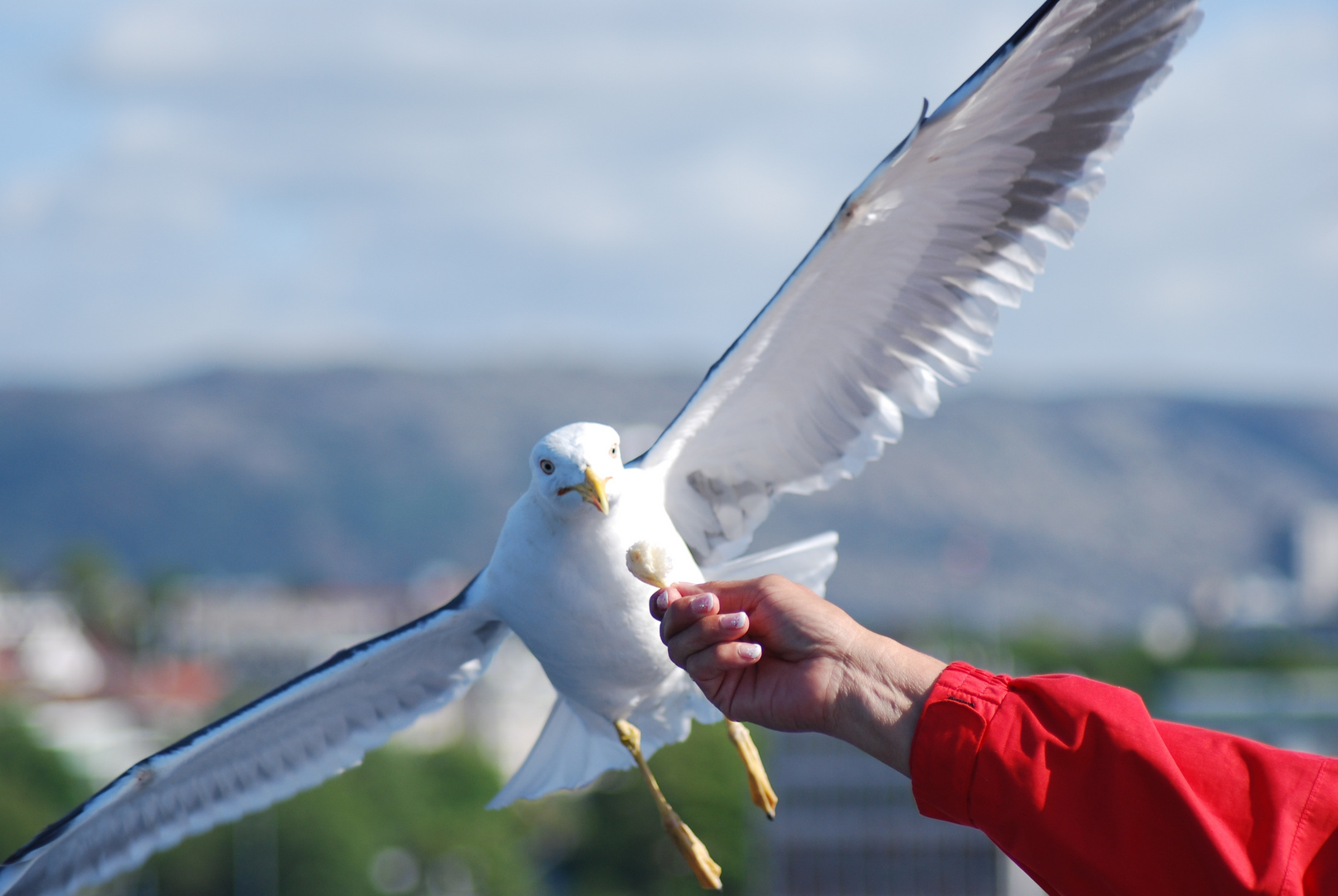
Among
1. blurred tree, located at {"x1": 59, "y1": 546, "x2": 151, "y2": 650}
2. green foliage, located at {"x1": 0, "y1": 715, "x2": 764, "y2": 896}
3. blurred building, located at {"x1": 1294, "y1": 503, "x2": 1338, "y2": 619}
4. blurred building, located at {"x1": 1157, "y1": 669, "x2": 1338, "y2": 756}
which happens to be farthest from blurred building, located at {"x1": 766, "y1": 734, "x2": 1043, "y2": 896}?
blurred building, located at {"x1": 1294, "y1": 503, "x2": 1338, "y2": 619}

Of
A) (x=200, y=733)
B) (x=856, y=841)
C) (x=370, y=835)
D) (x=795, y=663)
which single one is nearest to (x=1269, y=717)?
(x=856, y=841)

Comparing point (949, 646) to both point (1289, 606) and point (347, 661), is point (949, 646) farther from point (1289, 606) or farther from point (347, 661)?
point (1289, 606)

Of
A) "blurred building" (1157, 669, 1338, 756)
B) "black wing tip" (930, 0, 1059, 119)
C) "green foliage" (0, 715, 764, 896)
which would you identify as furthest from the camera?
"blurred building" (1157, 669, 1338, 756)

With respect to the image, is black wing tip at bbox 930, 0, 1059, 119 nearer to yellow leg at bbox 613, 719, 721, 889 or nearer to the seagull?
the seagull

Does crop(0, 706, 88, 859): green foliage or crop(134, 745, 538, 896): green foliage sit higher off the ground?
crop(0, 706, 88, 859): green foliage

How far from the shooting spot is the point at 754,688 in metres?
2.98

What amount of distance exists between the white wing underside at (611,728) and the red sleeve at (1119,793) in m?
1.94

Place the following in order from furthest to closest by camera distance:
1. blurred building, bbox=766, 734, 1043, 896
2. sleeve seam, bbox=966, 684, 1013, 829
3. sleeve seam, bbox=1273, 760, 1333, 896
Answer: blurred building, bbox=766, 734, 1043, 896
sleeve seam, bbox=966, 684, 1013, 829
sleeve seam, bbox=1273, 760, 1333, 896

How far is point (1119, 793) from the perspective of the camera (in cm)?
238

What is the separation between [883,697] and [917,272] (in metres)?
1.94

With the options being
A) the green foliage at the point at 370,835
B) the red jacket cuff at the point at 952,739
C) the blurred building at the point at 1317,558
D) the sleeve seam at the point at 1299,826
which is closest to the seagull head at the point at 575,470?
the red jacket cuff at the point at 952,739

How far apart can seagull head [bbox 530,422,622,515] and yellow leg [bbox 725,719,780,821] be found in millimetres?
807

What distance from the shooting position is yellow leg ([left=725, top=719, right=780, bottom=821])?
161 inches

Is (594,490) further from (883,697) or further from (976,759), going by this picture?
(976,759)
